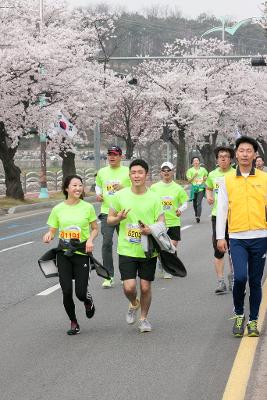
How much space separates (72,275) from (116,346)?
1006 millimetres

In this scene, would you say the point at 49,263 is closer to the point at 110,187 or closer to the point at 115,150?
the point at 115,150

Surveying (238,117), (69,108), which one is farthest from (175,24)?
(69,108)

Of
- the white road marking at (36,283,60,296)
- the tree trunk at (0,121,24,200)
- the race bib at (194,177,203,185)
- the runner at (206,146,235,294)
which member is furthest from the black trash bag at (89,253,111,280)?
the tree trunk at (0,121,24,200)

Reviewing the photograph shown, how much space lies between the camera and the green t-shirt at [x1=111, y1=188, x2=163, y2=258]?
7.62m

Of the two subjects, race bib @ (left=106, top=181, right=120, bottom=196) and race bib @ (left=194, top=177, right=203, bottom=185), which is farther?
race bib @ (left=194, top=177, right=203, bottom=185)

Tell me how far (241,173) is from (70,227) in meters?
1.78

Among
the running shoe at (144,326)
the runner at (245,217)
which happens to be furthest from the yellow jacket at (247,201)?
the running shoe at (144,326)

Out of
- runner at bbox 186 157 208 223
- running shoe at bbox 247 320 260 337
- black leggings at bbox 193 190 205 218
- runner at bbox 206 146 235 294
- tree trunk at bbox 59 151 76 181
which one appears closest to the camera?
running shoe at bbox 247 320 260 337

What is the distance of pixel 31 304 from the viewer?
384 inches

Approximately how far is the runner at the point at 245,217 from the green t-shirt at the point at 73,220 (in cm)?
138

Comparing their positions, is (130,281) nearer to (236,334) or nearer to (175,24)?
(236,334)

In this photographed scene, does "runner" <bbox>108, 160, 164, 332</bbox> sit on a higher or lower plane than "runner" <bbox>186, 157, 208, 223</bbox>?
higher

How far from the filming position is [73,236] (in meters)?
7.82

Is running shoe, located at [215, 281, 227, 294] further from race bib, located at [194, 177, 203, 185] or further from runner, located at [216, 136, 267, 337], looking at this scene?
race bib, located at [194, 177, 203, 185]
